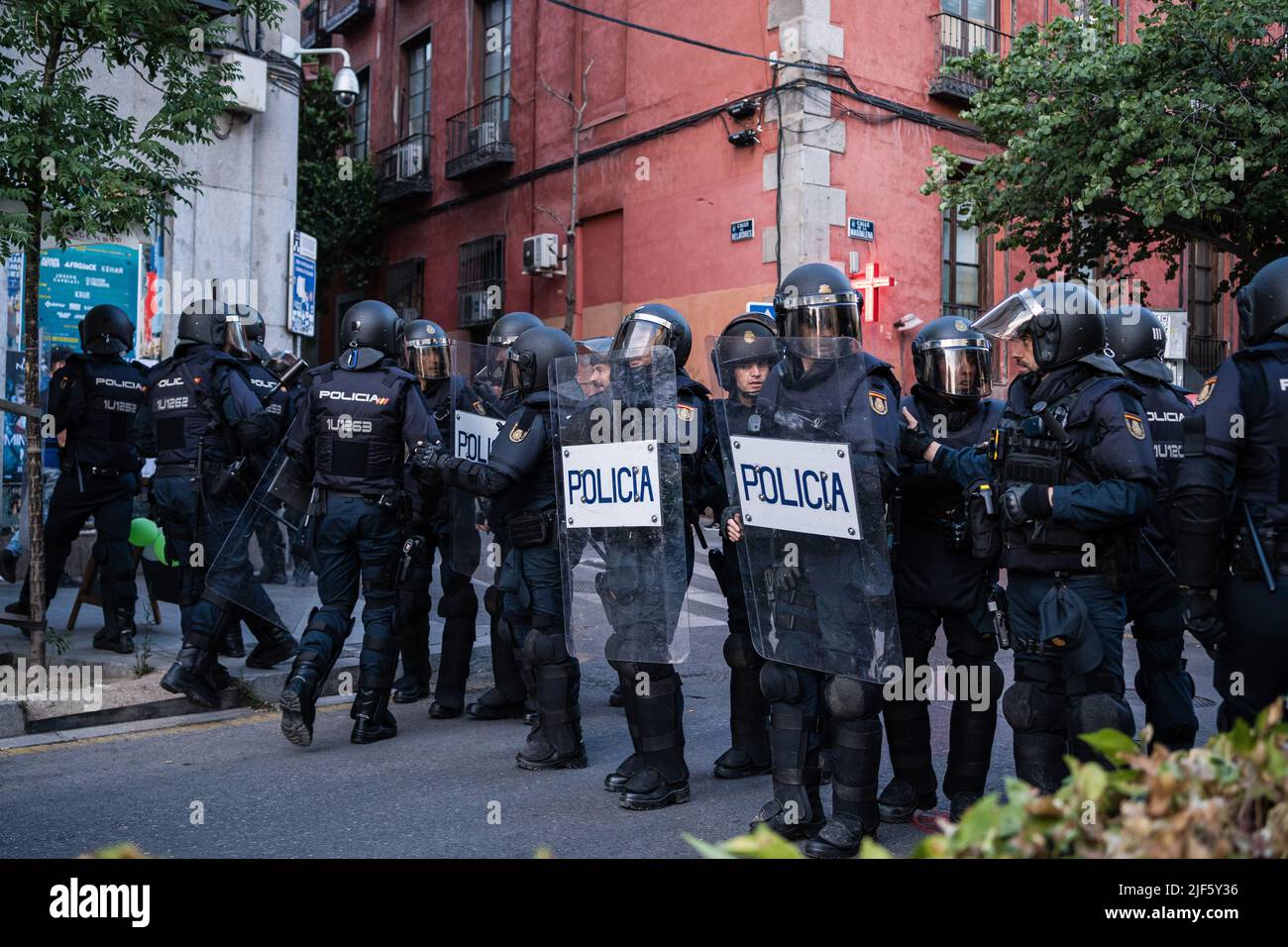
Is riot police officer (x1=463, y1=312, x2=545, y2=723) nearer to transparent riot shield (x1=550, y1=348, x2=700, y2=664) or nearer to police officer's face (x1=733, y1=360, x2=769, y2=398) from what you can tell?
transparent riot shield (x1=550, y1=348, x2=700, y2=664)

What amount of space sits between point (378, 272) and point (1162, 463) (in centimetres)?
2018

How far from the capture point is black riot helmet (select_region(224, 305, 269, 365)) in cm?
723

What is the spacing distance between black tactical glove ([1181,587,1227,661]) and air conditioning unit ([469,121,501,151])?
17.7 metres

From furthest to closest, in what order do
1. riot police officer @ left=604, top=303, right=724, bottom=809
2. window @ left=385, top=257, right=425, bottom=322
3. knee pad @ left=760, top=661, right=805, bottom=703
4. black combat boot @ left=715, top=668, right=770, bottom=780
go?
window @ left=385, top=257, right=425, bottom=322 → black combat boot @ left=715, top=668, right=770, bottom=780 → riot police officer @ left=604, top=303, right=724, bottom=809 → knee pad @ left=760, top=661, right=805, bottom=703

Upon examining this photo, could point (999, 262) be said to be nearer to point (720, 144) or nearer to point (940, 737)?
point (720, 144)

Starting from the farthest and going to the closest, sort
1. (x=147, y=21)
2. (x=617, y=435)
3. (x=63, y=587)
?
1. (x=63, y=587)
2. (x=147, y=21)
3. (x=617, y=435)

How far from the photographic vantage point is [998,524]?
4262 millimetres

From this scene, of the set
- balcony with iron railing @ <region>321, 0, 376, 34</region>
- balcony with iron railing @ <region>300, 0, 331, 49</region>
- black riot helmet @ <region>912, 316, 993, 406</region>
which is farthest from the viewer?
balcony with iron railing @ <region>300, 0, 331, 49</region>

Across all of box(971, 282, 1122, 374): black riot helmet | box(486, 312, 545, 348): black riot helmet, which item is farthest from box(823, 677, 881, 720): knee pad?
box(486, 312, 545, 348): black riot helmet

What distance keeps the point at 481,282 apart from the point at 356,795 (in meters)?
16.6

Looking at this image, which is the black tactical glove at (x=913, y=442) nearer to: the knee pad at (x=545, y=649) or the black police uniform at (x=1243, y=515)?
the black police uniform at (x=1243, y=515)

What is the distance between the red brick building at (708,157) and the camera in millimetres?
15664
